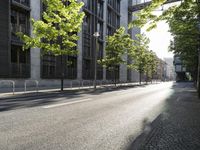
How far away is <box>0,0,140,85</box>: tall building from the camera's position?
23.2m

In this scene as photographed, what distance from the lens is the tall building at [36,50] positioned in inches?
912

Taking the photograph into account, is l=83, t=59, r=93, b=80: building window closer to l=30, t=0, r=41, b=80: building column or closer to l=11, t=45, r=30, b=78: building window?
l=30, t=0, r=41, b=80: building column

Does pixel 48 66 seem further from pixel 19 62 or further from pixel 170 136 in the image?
pixel 170 136

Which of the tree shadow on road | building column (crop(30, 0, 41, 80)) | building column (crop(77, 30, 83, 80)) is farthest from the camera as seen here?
building column (crop(77, 30, 83, 80))

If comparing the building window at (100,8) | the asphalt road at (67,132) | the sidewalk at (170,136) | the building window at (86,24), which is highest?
the building window at (100,8)

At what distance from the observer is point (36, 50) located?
2722 centimetres

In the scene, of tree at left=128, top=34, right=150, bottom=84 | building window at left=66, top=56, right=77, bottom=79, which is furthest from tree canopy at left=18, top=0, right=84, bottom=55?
tree at left=128, top=34, right=150, bottom=84

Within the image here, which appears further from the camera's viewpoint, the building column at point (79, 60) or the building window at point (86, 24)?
the building window at point (86, 24)

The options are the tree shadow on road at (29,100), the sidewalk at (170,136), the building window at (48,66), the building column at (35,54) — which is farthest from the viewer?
the building window at (48,66)

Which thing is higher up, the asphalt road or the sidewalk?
the asphalt road

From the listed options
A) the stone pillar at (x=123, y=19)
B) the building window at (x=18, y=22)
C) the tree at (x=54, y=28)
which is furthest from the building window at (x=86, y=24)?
the stone pillar at (x=123, y=19)

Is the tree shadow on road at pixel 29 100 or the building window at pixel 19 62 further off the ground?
the building window at pixel 19 62

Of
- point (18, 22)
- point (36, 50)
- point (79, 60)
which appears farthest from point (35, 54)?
point (79, 60)

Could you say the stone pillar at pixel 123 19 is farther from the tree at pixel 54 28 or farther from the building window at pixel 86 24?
the tree at pixel 54 28
